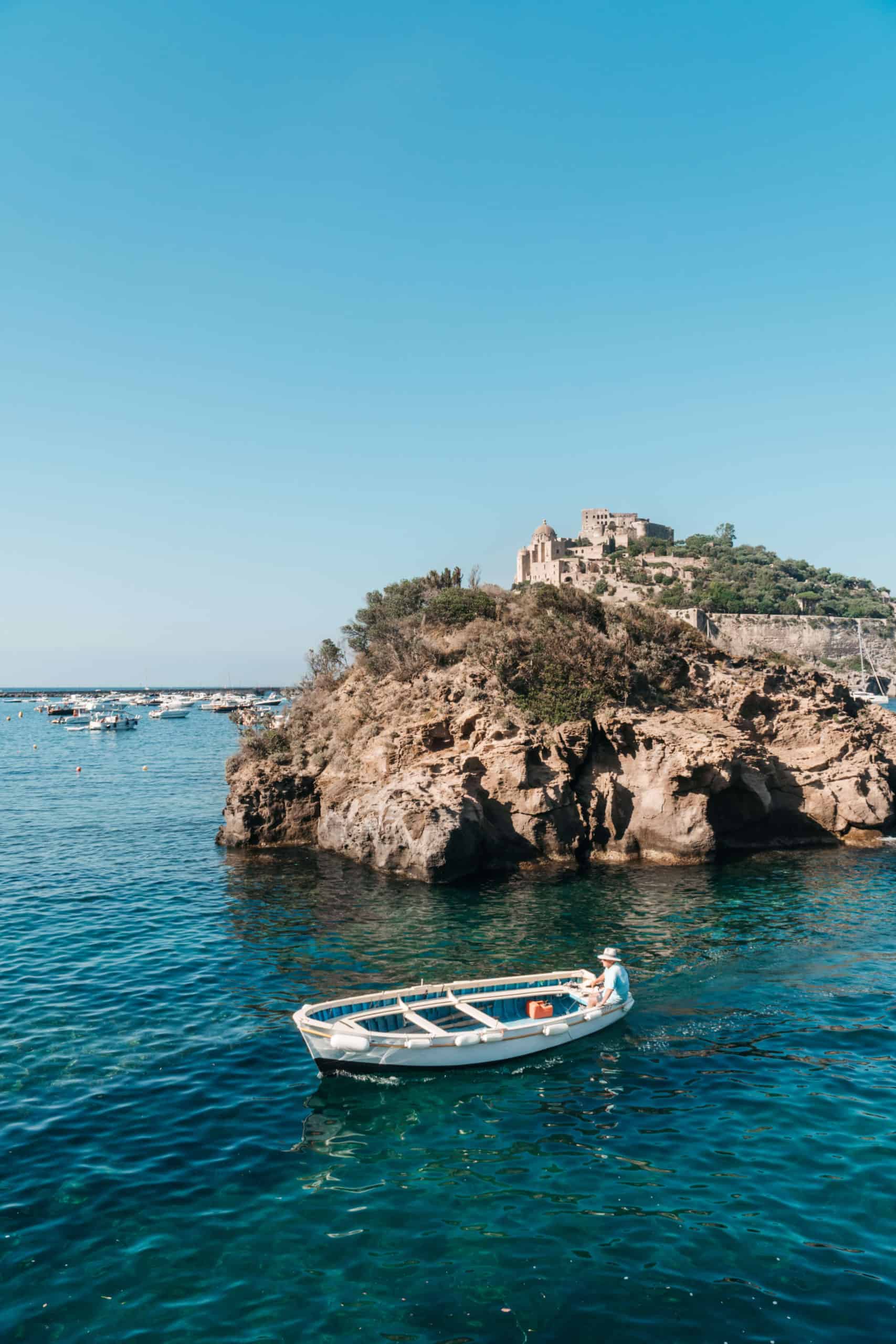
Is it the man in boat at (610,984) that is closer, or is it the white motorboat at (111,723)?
the man in boat at (610,984)

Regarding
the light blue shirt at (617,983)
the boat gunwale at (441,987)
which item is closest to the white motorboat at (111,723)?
the boat gunwale at (441,987)

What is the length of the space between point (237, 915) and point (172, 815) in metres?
21.0

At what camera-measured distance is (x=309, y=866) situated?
32.1 meters

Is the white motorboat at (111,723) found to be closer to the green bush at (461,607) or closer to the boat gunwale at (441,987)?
the green bush at (461,607)

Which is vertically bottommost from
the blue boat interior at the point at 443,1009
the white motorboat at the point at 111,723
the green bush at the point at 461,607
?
the blue boat interior at the point at 443,1009

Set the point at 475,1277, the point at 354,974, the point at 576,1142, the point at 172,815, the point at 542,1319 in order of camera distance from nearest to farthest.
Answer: the point at 542,1319 → the point at 475,1277 → the point at 576,1142 → the point at 354,974 → the point at 172,815

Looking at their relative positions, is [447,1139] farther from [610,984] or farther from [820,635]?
[820,635]

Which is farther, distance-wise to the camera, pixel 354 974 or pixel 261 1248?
pixel 354 974

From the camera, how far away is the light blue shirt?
17.5m

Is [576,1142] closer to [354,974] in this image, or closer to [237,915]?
[354,974]

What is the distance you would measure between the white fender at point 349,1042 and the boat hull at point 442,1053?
15cm

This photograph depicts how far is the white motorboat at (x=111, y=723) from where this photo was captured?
365ft

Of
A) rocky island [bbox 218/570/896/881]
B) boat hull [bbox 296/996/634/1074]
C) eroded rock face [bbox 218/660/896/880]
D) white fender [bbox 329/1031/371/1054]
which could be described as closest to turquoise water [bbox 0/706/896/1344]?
boat hull [bbox 296/996/634/1074]

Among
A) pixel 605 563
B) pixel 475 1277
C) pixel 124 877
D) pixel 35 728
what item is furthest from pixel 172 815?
pixel 605 563
